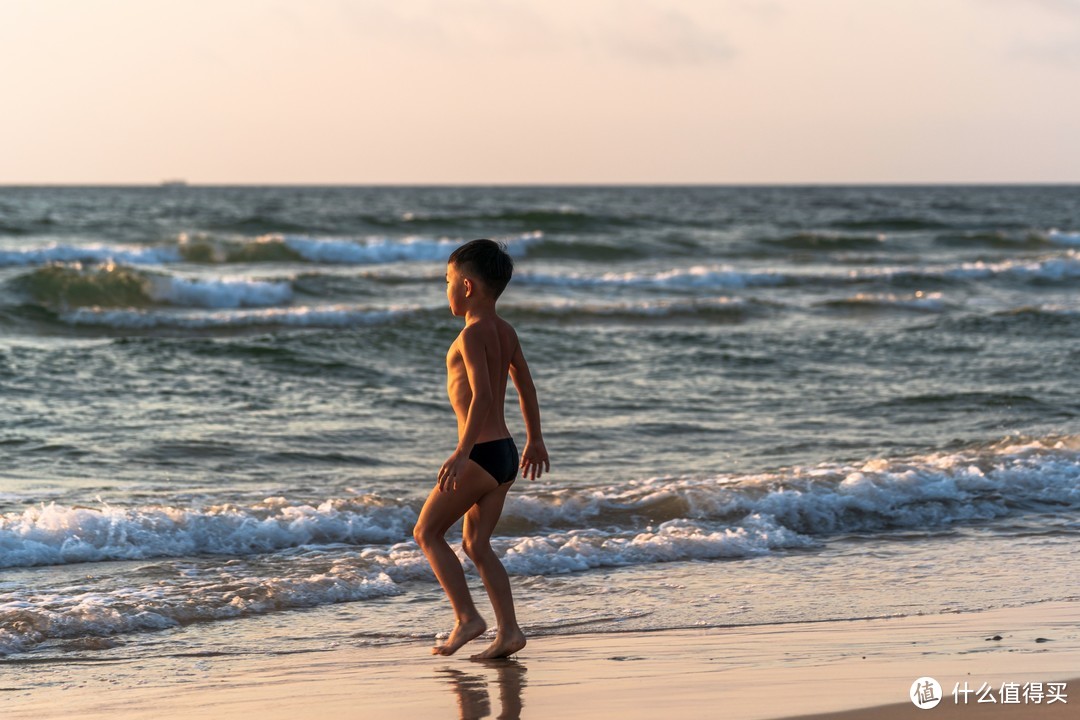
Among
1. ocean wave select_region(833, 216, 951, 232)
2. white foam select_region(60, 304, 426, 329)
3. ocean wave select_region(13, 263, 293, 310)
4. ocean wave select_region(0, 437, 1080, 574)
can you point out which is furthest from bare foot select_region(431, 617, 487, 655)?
ocean wave select_region(833, 216, 951, 232)

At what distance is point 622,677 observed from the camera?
4.18 m

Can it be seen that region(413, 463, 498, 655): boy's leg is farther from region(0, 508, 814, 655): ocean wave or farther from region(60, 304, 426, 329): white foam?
region(60, 304, 426, 329): white foam

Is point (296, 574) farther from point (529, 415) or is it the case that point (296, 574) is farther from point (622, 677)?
point (622, 677)

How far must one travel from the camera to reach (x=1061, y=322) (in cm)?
1653

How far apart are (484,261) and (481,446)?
0.66 meters

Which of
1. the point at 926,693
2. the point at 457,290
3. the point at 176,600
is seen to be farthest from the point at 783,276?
the point at 926,693

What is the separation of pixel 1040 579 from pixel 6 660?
4401 millimetres

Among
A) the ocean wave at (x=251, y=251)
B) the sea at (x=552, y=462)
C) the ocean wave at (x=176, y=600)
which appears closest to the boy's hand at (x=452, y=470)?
the sea at (x=552, y=462)

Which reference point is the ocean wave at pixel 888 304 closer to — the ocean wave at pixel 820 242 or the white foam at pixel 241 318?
the white foam at pixel 241 318

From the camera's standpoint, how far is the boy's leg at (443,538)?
14.4 ft

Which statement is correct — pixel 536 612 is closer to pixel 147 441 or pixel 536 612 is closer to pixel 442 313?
pixel 147 441

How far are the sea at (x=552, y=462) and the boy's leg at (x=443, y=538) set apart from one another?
12.9 inches

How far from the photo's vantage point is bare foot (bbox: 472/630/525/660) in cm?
445

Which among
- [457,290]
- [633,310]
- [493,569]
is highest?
[457,290]
